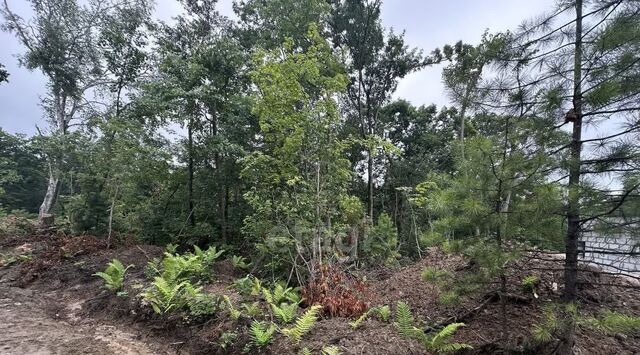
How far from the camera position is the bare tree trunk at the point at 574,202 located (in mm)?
2582

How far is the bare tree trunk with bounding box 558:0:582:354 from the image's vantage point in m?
2.58

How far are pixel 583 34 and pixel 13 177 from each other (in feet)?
54.9

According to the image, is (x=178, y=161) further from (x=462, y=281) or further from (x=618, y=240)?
(x=618, y=240)

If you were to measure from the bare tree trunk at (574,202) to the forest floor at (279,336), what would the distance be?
18 centimetres

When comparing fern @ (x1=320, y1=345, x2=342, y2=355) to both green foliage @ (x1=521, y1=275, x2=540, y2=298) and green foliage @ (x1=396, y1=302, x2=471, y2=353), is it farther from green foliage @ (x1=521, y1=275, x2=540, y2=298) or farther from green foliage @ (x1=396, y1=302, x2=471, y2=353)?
green foliage @ (x1=521, y1=275, x2=540, y2=298)

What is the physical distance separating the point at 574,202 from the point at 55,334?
546 centimetres

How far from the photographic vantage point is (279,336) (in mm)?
3562

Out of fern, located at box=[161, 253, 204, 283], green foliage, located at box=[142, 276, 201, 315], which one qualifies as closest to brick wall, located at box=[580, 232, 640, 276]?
green foliage, located at box=[142, 276, 201, 315]

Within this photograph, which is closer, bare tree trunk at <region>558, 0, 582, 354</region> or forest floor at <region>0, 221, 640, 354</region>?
bare tree trunk at <region>558, 0, 582, 354</region>

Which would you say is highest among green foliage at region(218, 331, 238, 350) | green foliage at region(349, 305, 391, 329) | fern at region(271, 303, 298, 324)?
fern at region(271, 303, 298, 324)

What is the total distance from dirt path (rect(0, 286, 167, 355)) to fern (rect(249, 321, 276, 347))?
1.15m

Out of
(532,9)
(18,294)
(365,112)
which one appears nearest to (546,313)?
(532,9)

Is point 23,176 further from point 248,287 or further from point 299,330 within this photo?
point 299,330

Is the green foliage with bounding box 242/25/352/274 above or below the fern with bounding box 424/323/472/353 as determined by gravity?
above
